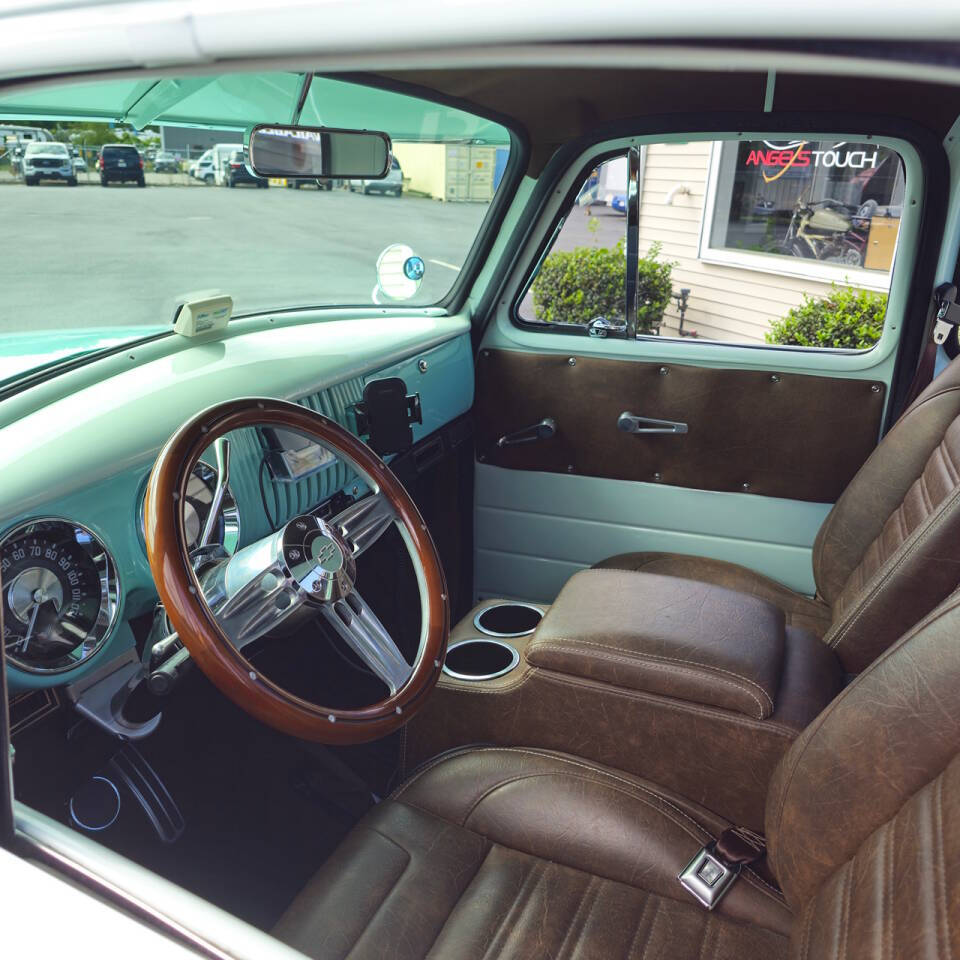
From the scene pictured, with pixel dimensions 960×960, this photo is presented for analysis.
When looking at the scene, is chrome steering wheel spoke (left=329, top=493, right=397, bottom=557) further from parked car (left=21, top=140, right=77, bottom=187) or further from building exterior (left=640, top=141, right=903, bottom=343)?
building exterior (left=640, top=141, right=903, bottom=343)

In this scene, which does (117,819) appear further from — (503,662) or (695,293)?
(695,293)

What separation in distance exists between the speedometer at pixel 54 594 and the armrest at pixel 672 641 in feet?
2.57

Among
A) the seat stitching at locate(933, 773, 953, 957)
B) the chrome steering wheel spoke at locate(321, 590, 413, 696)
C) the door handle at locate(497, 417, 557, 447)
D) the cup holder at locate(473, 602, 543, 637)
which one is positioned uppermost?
the seat stitching at locate(933, 773, 953, 957)

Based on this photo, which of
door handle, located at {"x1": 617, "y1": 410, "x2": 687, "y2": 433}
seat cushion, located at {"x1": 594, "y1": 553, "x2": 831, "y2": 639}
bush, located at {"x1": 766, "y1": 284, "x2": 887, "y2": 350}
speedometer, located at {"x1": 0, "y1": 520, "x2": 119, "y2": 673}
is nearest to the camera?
speedometer, located at {"x1": 0, "y1": 520, "x2": 119, "y2": 673}

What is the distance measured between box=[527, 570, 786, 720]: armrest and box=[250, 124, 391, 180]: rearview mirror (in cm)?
112

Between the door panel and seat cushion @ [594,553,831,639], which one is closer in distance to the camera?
seat cushion @ [594,553,831,639]

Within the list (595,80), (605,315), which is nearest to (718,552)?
(605,315)

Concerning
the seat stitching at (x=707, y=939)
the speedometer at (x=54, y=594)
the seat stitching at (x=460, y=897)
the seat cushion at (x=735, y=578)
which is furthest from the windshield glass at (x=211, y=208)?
the seat stitching at (x=707, y=939)

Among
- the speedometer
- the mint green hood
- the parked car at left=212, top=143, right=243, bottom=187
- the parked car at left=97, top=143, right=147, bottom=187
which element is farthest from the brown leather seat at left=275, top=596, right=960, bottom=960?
the parked car at left=212, top=143, right=243, bottom=187

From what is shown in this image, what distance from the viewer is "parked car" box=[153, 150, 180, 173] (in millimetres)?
1971

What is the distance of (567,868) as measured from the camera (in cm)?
137

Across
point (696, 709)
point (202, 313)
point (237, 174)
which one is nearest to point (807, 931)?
point (696, 709)

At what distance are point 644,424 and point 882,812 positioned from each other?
5.82 feet

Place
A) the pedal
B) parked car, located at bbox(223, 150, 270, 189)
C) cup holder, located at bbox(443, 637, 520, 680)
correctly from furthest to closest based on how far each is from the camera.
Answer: parked car, located at bbox(223, 150, 270, 189)
cup holder, located at bbox(443, 637, 520, 680)
the pedal
